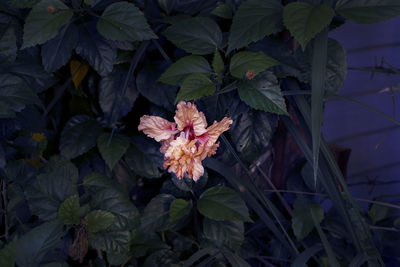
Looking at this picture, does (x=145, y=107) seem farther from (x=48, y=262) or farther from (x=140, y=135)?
(x=48, y=262)

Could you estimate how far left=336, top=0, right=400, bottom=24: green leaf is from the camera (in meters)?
0.94

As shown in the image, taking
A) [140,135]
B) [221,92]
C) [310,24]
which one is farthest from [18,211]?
[310,24]

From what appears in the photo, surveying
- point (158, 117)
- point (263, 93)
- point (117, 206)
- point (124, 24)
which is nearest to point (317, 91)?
point (263, 93)

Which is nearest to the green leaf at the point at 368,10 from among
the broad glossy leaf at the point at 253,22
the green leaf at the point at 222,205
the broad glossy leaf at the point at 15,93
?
the broad glossy leaf at the point at 253,22

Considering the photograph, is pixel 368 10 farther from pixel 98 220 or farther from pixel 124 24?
pixel 98 220

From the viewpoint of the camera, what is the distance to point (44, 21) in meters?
0.95

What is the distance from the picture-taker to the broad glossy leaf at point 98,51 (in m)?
1.04

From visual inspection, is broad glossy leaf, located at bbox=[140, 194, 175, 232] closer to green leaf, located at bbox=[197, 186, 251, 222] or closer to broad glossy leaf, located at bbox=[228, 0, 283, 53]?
green leaf, located at bbox=[197, 186, 251, 222]

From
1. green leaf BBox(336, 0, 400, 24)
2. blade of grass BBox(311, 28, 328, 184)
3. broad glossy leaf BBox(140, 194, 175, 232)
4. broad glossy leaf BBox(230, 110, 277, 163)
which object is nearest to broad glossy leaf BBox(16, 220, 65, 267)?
broad glossy leaf BBox(140, 194, 175, 232)

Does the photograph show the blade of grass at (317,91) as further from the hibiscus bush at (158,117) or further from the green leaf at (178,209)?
the green leaf at (178,209)

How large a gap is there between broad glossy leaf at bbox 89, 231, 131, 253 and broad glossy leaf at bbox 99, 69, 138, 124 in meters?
0.30

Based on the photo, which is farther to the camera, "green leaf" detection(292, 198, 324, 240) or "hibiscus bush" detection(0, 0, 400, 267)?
"green leaf" detection(292, 198, 324, 240)

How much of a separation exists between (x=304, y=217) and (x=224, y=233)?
10.8 inches

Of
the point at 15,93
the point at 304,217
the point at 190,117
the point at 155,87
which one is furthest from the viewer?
the point at 304,217
